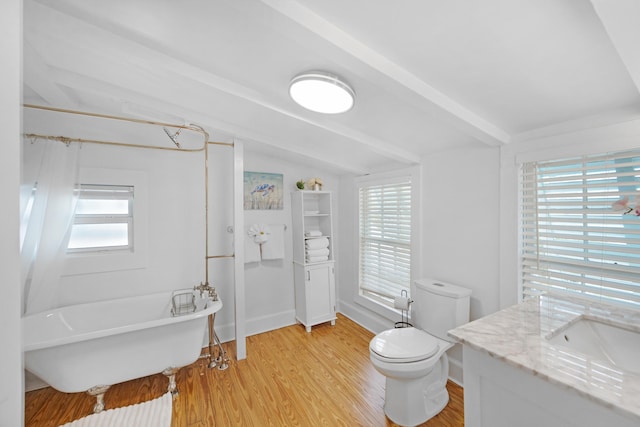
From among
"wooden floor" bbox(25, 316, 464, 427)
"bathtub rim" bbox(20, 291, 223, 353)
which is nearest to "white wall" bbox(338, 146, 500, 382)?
"wooden floor" bbox(25, 316, 464, 427)

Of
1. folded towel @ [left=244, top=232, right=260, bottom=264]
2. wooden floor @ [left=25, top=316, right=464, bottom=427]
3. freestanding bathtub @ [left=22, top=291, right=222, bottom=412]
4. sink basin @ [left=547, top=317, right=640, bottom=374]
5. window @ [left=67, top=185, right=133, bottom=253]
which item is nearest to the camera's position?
sink basin @ [left=547, top=317, right=640, bottom=374]

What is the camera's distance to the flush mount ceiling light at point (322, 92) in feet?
4.64

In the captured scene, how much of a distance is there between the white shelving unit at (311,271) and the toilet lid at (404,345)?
49.7 inches

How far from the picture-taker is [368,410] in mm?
1854

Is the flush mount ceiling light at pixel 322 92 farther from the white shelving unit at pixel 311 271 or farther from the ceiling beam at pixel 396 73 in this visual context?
the white shelving unit at pixel 311 271

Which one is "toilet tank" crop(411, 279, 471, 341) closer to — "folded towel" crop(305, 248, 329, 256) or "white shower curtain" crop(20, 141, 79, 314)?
"folded towel" crop(305, 248, 329, 256)

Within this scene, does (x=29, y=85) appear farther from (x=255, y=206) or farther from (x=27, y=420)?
(x=27, y=420)

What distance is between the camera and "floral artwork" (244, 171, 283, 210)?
301cm

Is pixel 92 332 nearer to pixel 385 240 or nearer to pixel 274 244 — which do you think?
pixel 274 244

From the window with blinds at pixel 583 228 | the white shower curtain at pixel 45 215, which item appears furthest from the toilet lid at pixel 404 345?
the white shower curtain at pixel 45 215

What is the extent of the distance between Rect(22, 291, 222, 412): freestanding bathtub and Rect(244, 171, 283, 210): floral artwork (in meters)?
1.19

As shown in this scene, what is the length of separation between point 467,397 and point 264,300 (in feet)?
8.00

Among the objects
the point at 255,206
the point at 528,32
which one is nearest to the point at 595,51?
the point at 528,32

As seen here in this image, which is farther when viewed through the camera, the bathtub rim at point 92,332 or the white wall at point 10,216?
the bathtub rim at point 92,332
